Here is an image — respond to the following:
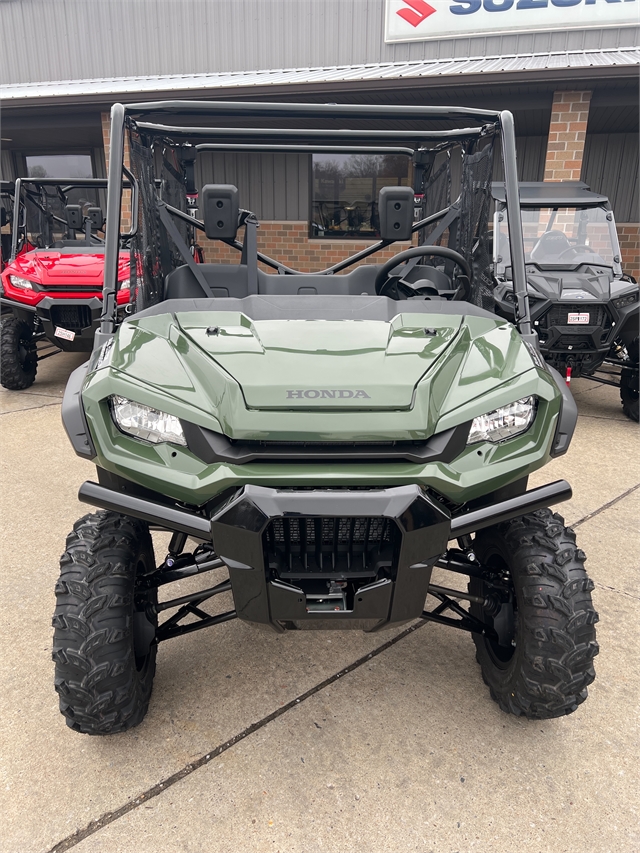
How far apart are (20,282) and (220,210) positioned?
13.8ft

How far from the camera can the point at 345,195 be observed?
9.35m

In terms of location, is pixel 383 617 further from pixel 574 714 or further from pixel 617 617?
pixel 617 617

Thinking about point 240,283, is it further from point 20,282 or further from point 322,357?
point 20,282

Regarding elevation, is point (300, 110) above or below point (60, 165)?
below

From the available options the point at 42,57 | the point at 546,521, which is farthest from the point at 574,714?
the point at 42,57

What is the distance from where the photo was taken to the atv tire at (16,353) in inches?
220

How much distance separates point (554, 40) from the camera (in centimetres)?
814

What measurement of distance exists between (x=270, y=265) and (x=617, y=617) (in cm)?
215

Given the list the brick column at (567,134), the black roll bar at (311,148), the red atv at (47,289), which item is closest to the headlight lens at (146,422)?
the black roll bar at (311,148)

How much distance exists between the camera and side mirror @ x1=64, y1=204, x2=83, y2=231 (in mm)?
6281

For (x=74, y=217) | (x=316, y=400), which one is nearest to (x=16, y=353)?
(x=74, y=217)

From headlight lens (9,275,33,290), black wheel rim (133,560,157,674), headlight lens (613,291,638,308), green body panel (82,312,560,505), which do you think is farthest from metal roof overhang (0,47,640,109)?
black wheel rim (133,560,157,674)

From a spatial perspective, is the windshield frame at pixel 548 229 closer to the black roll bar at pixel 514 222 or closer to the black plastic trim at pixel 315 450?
the black roll bar at pixel 514 222

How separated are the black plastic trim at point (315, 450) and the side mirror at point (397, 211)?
92 cm
